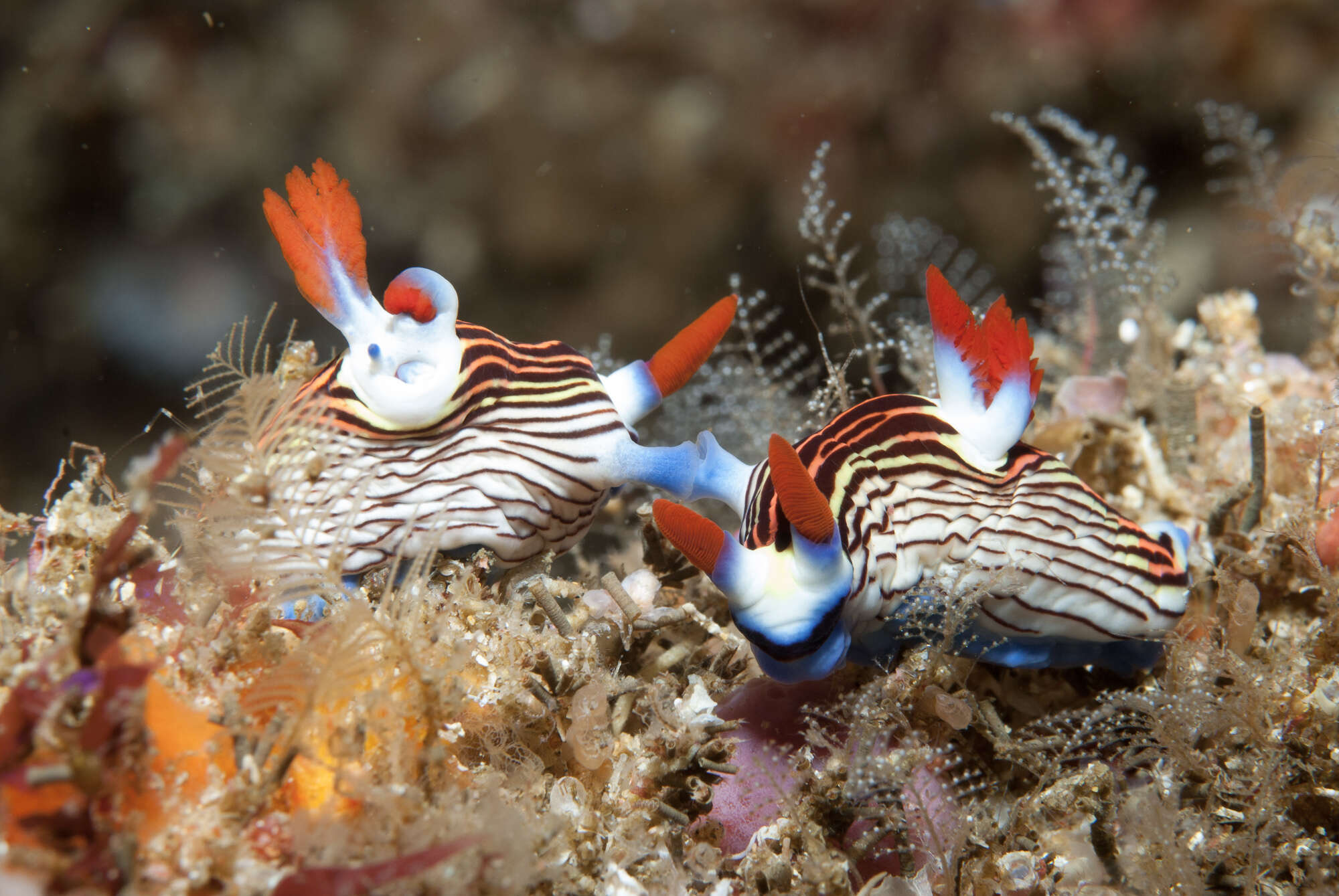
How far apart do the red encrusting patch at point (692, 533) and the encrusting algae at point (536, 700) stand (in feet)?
0.49

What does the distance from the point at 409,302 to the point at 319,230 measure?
274 millimetres

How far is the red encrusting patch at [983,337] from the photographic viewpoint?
1.80 metres

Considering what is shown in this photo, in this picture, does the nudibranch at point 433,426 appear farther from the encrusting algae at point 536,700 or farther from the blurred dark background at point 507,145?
the blurred dark background at point 507,145

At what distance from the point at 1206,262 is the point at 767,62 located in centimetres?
285

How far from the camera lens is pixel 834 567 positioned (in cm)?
146

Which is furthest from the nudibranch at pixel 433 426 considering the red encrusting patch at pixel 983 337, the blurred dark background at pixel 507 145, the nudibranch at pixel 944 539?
the blurred dark background at pixel 507 145

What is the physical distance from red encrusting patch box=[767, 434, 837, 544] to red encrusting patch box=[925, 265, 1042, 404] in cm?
63

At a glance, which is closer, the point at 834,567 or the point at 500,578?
the point at 834,567

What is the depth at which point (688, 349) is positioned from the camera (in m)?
2.00

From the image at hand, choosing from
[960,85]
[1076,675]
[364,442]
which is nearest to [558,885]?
[364,442]

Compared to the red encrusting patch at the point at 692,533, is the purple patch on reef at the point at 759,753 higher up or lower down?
lower down

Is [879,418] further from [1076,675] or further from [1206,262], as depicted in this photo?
[1206,262]

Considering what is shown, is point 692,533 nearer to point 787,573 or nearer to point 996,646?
point 787,573

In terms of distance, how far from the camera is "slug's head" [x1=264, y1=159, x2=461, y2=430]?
1.72 meters
